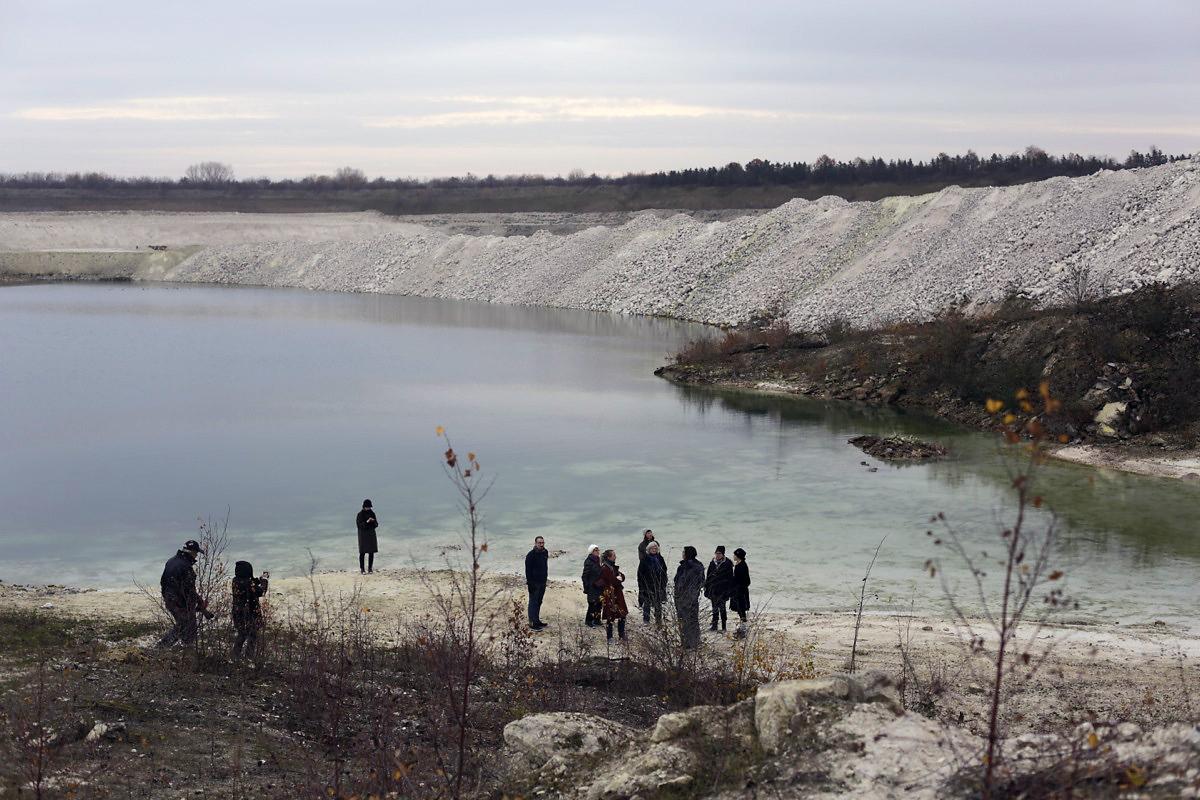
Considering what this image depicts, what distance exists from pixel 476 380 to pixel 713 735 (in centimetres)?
3079

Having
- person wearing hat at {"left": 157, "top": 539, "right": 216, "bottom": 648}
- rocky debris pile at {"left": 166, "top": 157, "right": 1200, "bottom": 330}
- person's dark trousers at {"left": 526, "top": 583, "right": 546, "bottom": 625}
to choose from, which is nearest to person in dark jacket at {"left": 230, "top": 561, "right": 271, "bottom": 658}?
person wearing hat at {"left": 157, "top": 539, "right": 216, "bottom": 648}

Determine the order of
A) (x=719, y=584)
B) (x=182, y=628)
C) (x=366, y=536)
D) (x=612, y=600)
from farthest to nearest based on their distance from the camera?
(x=366, y=536) → (x=719, y=584) → (x=612, y=600) → (x=182, y=628)

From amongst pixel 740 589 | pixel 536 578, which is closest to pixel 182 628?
pixel 536 578

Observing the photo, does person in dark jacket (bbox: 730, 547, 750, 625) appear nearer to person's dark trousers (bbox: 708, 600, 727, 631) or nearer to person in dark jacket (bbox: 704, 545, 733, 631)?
person in dark jacket (bbox: 704, 545, 733, 631)

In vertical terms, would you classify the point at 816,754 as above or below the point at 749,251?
below

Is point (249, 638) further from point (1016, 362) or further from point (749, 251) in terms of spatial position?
point (749, 251)

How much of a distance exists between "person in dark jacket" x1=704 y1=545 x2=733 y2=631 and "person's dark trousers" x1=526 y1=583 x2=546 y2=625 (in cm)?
196

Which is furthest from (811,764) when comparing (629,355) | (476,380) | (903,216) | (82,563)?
(903,216)

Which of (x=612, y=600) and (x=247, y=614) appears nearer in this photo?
(x=247, y=614)

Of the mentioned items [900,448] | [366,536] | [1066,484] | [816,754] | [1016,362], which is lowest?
[366,536]

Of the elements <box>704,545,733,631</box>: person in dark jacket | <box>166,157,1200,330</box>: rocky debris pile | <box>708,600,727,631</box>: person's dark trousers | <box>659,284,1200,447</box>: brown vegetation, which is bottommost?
<box>708,600,727,631</box>: person's dark trousers

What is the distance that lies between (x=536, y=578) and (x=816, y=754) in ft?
21.8

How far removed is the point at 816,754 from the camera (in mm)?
7176

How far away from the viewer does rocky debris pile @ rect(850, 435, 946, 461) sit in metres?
26.0
